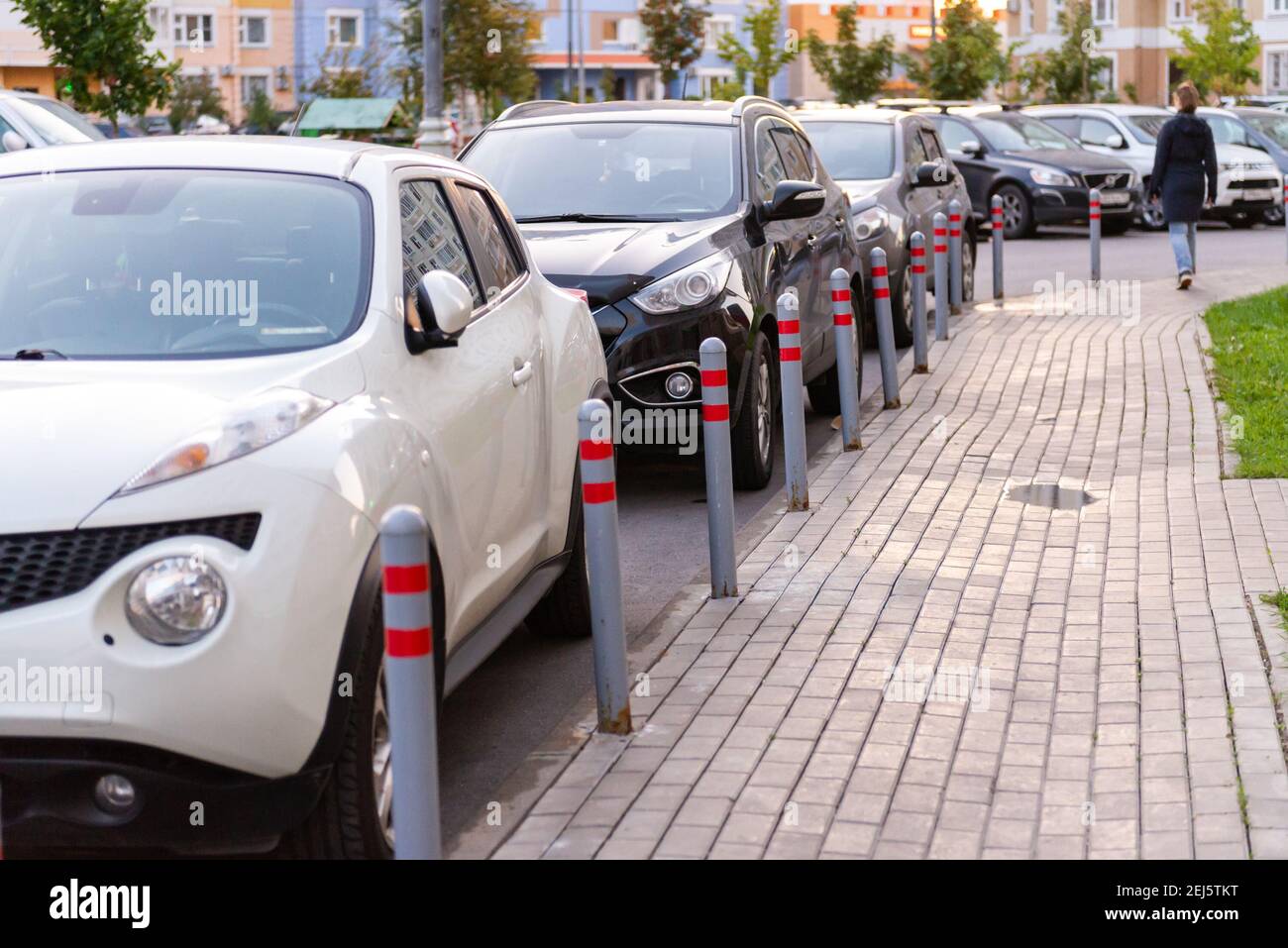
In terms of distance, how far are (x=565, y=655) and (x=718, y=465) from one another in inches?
37.2

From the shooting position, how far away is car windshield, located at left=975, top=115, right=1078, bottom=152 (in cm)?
2633

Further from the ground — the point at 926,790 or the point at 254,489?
the point at 254,489

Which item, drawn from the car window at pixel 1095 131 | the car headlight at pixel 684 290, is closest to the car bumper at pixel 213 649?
the car headlight at pixel 684 290

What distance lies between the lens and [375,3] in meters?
78.6

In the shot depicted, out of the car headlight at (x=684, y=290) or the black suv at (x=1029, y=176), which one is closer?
the car headlight at (x=684, y=290)

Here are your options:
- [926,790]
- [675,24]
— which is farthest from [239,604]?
[675,24]

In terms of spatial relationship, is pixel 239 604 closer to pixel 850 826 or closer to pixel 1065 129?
pixel 850 826

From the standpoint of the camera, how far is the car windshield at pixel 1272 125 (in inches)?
1276

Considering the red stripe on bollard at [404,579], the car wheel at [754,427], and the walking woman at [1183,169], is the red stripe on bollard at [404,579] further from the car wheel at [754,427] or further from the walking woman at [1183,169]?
the walking woman at [1183,169]

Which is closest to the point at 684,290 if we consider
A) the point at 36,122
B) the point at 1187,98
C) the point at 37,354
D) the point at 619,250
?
the point at 619,250

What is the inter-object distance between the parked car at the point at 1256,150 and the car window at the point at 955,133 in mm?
3311

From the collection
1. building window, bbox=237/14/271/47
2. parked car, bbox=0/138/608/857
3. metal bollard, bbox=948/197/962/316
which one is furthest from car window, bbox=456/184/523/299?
building window, bbox=237/14/271/47

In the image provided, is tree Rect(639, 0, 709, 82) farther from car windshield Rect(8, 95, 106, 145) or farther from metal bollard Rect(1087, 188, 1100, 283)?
car windshield Rect(8, 95, 106, 145)

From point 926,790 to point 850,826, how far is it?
35 centimetres
